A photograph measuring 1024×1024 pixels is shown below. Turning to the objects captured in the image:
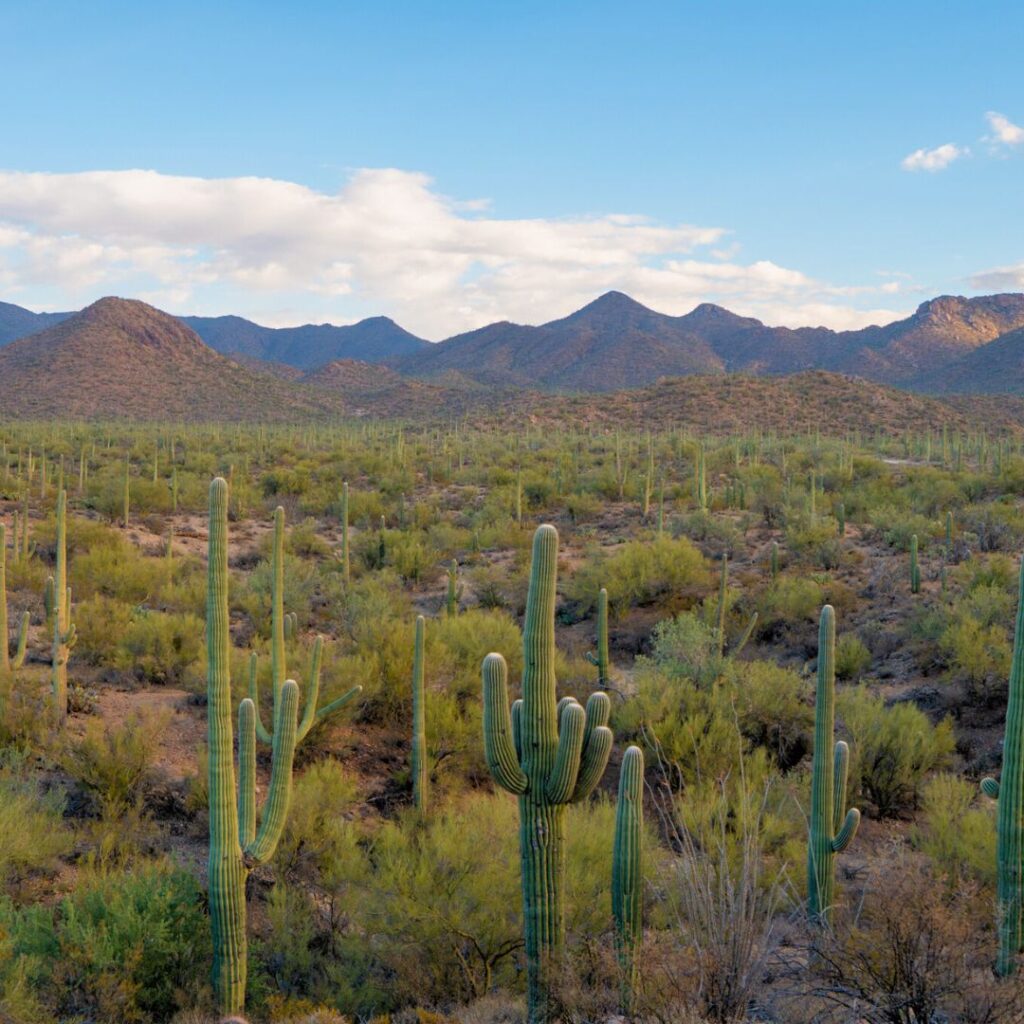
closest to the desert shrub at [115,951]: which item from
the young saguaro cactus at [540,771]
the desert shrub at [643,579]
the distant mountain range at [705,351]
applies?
the young saguaro cactus at [540,771]

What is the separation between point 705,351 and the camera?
132m

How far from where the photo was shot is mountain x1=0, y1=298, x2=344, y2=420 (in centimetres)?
7644

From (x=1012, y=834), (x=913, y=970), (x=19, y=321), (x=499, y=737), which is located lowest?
(x=913, y=970)

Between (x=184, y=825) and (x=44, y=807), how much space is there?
1.16 meters

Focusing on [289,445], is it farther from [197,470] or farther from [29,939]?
[29,939]

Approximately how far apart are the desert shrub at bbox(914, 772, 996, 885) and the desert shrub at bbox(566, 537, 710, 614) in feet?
23.7

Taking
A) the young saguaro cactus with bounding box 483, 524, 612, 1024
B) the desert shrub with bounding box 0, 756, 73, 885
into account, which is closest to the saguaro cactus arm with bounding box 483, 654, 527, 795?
the young saguaro cactus with bounding box 483, 524, 612, 1024

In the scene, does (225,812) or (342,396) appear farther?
(342,396)

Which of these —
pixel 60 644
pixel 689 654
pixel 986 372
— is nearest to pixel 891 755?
pixel 689 654

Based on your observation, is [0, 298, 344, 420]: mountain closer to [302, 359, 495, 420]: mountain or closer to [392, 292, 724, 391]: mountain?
[302, 359, 495, 420]: mountain


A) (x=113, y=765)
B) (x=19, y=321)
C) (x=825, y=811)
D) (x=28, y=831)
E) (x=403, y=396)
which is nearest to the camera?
(x=825, y=811)

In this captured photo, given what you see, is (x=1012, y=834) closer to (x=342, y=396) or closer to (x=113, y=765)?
(x=113, y=765)

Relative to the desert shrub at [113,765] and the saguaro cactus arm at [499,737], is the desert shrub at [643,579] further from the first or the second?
the saguaro cactus arm at [499,737]

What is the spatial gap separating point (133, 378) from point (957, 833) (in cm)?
8677
